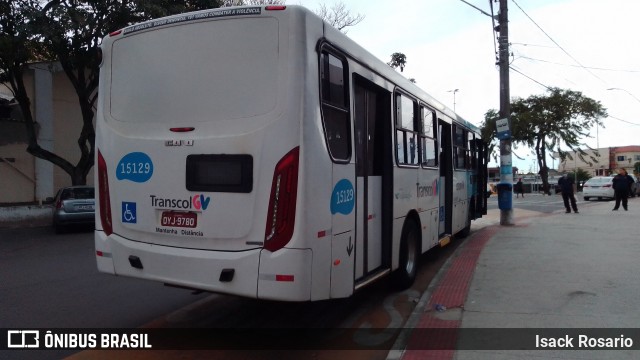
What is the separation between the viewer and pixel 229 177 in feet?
13.9

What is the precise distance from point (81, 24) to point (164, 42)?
41.6 ft

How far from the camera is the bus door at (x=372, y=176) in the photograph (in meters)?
5.14

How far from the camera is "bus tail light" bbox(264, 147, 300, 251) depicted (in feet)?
13.1

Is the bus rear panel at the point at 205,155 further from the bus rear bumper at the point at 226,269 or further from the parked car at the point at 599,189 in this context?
the parked car at the point at 599,189

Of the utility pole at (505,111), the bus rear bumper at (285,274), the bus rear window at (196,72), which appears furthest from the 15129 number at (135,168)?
the utility pole at (505,111)

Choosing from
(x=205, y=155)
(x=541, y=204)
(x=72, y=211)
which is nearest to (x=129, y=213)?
(x=205, y=155)

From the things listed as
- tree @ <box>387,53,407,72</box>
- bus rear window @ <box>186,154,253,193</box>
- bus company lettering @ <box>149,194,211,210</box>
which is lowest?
bus company lettering @ <box>149,194,211,210</box>

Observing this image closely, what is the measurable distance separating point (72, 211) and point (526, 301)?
12.8 metres

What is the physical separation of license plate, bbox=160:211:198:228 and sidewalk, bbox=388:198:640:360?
217cm

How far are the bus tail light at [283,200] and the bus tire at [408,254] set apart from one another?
274 cm

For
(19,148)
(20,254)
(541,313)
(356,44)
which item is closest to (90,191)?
(20,254)

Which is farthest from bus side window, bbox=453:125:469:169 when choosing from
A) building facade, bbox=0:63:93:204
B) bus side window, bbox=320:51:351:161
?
building facade, bbox=0:63:93:204

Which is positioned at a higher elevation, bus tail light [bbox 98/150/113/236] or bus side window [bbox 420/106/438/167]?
bus side window [bbox 420/106/438/167]

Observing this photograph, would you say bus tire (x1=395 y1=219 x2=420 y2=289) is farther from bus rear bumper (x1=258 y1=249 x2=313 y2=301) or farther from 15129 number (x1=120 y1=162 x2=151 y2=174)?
15129 number (x1=120 y1=162 x2=151 y2=174)
